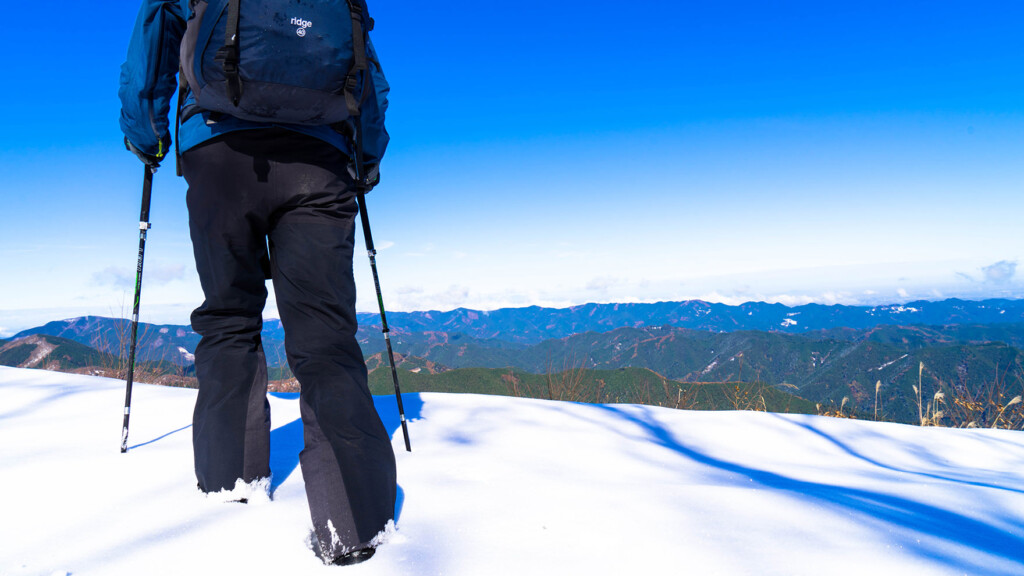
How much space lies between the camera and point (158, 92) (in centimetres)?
162

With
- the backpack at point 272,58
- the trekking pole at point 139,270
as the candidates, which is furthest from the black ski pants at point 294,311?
the trekking pole at point 139,270

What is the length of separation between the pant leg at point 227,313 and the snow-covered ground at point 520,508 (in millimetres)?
184

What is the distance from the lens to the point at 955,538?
4.77ft

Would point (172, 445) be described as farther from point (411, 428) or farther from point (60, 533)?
Answer: point (411, 428)

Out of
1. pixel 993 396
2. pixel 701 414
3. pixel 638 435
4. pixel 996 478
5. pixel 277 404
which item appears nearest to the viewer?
pixel 996 478

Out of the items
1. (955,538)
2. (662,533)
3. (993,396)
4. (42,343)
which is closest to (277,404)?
(662,533)

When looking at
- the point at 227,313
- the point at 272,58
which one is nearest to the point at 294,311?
the point at 227,313

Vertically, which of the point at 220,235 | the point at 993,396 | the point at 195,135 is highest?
the point at 195,135

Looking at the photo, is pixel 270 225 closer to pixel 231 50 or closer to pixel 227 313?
pixel 227 313

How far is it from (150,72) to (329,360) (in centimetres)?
112

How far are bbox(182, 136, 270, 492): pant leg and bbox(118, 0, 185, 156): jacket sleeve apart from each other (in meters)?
0.22

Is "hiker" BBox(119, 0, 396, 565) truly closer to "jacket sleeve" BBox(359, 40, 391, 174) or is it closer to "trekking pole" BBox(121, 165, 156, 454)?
"jacket sleeve" BBox(359, 40, 391, 174)

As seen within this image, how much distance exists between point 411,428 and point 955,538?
229 centimetres

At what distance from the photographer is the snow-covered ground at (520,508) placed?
131cm
